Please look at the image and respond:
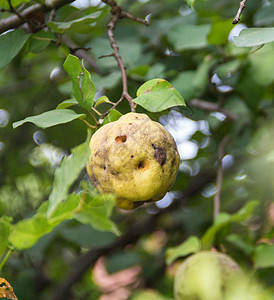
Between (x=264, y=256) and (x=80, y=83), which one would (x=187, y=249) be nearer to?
(x=264, y=256)

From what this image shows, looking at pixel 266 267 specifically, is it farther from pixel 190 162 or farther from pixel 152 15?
pixel 152 15

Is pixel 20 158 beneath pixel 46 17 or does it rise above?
beneath

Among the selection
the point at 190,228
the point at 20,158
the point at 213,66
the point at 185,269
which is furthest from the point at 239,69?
the point at 20,158

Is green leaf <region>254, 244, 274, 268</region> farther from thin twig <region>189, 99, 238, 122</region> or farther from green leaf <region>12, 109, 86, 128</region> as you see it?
green leaf <region>12, 109, 86, 128</region>

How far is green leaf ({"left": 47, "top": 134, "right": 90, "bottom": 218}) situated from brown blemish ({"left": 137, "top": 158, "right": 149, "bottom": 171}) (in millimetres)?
193

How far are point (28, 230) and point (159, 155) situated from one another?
0.24 metres

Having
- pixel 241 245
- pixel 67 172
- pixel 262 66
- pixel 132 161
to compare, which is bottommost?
pixel 241 245

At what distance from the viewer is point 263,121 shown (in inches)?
55.2

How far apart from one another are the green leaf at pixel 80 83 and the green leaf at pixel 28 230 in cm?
28

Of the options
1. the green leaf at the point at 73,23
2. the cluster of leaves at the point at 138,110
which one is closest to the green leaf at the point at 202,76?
the cluster of leaves at the point at 138,110

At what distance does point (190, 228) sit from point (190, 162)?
28 centimetres


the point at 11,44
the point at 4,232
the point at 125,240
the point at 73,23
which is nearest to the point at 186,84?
the point at 73,23

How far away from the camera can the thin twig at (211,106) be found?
1.32 metres

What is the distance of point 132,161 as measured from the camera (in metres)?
0.66
